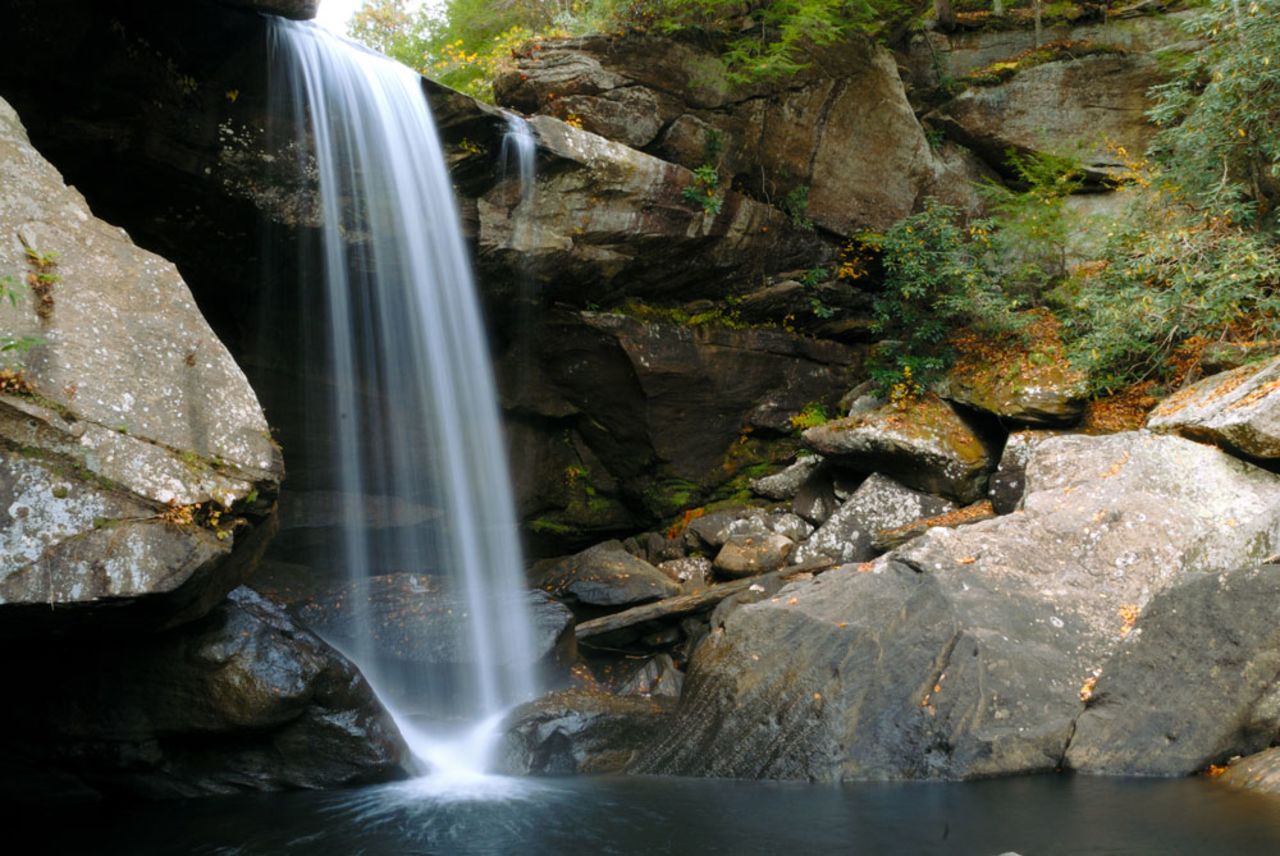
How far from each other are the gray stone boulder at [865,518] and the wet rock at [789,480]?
3.78ft

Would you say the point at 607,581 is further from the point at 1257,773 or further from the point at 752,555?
the point at 1257,773

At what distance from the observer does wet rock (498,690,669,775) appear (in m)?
8.15

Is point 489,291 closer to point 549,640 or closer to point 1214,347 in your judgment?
point 549,640

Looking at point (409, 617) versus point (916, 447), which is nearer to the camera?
point (409, 617)

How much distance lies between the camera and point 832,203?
45.9ft

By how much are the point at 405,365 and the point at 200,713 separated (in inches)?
203

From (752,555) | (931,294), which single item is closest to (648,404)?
(752,555)

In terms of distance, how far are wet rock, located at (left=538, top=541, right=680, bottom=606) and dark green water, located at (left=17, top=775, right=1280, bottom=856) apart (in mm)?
3746

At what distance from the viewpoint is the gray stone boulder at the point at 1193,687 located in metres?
6.64

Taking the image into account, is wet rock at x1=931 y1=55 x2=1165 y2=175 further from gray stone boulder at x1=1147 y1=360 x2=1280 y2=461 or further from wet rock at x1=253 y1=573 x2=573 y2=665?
wet rock at x1=253 y1=573 x2=573 y2=665

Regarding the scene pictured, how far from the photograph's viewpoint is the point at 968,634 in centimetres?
764

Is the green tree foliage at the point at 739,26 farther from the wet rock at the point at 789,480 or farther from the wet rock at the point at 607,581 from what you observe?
the wet rock at the point at 607,581

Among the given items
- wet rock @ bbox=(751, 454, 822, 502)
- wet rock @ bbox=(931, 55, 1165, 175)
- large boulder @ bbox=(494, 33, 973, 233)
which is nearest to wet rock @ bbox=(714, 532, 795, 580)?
wet rock @ bbox=(751, 454, 822, 502)

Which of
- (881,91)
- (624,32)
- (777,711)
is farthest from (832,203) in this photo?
(777,711)
